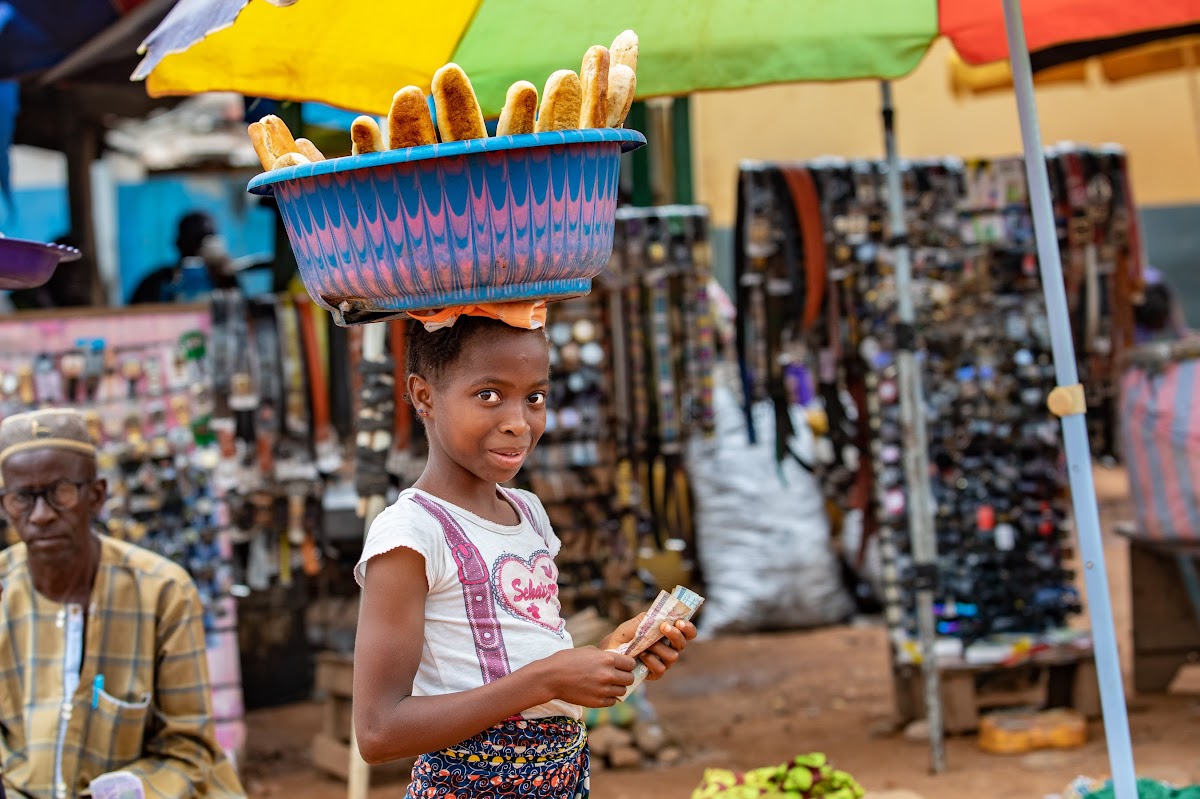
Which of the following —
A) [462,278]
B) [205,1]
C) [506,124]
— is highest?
[205,1]

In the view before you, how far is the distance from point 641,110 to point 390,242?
3.76m

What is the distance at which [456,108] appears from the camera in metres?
2.00

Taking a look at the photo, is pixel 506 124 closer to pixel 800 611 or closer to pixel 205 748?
pixel 205 748

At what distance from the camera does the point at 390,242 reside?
1.97m

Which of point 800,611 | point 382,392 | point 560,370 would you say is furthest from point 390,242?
point 800,611

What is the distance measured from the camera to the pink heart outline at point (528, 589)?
2186mm

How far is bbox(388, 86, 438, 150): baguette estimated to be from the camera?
6.37 ft

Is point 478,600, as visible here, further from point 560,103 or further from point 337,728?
point 337,728

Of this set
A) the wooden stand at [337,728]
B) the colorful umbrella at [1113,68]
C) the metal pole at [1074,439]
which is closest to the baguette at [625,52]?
the metal pole at [1074,439]

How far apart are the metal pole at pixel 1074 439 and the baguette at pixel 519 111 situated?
1.47m

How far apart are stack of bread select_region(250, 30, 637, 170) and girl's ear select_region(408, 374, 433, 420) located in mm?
397

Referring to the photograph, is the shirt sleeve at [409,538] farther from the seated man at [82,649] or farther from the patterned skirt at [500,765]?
the seated man at [82,649]

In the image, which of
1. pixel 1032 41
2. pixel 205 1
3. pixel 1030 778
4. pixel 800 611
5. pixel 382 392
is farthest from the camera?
pixel 800 611

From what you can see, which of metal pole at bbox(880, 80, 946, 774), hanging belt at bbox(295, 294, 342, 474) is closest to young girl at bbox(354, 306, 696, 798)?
metal pole at bbox(880, 80, 946, 774)
